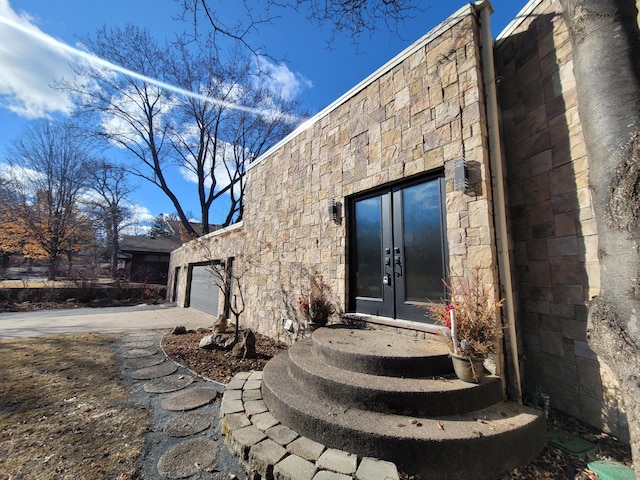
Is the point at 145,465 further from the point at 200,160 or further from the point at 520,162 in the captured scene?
the point at 200,160

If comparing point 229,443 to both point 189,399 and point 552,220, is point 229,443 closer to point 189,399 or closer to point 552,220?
point 189,399

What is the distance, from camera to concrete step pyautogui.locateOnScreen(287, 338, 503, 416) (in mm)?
2123

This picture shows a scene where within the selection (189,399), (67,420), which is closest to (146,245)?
(67,420)

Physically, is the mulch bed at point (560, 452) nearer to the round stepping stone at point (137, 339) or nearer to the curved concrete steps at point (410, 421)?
the curved concrete steps at point (410, 421)

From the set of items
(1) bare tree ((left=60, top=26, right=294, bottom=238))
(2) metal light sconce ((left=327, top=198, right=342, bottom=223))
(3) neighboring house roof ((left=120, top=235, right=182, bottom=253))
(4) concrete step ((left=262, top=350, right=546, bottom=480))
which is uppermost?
(1) bare tree ((left=60, top=26, right=294, bottom=238))

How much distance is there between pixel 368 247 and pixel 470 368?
2.25 m

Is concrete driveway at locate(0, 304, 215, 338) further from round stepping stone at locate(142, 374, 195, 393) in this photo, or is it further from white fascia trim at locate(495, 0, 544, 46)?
white fascia trim at locate(495, 0, 544, 46)

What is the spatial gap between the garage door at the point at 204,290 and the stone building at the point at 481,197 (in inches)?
243

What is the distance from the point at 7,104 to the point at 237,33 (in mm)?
12442

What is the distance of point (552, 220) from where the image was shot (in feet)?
9.12

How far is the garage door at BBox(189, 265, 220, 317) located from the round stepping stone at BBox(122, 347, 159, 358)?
12.0 feet

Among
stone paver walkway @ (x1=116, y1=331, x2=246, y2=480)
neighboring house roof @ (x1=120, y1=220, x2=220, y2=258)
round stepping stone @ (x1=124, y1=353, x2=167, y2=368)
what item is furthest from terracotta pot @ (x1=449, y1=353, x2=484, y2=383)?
neighboring house roof @ (x1=120, y1=220, x2=220, y2=258)

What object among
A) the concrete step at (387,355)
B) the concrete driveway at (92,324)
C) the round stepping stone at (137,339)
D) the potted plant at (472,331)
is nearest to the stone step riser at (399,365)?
the concrete step at (387,355)

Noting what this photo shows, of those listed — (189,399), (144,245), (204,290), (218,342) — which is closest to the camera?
(189,399)
